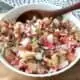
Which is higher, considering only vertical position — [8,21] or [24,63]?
[8,21]

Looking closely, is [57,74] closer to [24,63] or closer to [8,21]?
[24,63]

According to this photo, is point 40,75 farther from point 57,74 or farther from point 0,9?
point 0,9

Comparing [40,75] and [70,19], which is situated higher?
[70,19]

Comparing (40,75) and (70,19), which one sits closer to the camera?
(40,75)

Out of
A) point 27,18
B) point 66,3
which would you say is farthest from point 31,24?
point 66,3

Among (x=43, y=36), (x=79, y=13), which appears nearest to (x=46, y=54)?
(x=43, y=36)

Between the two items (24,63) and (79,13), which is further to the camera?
(79,13)
